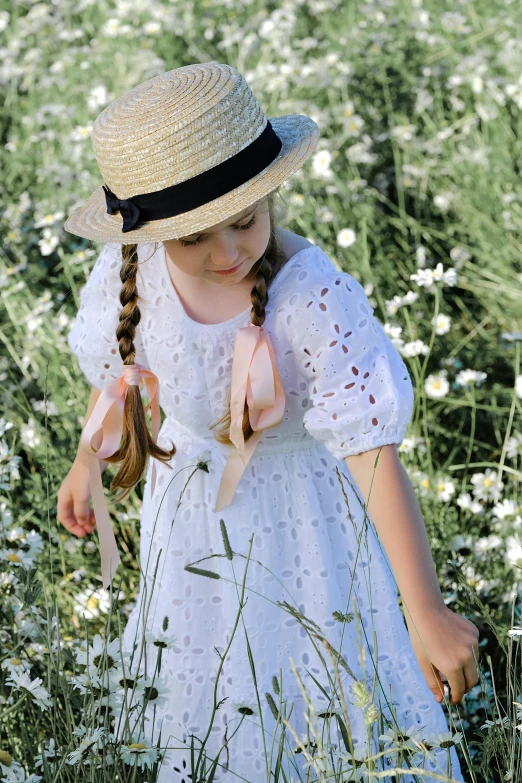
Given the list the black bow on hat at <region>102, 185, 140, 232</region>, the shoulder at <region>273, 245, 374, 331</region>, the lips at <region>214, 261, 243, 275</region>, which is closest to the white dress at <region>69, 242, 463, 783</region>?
the shoulder at <region>273, 245, 374, 331</region>

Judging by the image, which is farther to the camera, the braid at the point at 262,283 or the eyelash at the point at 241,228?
the braid at the point at 262,283

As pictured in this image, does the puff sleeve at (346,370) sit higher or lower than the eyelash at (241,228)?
lower

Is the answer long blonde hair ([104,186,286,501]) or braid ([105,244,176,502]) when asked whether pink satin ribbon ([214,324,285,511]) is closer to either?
long blonde hair ([104,186,286,501])

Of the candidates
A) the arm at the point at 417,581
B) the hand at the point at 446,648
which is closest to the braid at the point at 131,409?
the arm at the point at 417,581

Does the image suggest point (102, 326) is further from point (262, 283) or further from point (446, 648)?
point (446, 648)

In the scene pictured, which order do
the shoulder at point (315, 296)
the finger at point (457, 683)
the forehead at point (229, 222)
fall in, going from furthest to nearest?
the shoulder at point (315, 296), the forehead at point (229, 222), the finger at point (457, 683)

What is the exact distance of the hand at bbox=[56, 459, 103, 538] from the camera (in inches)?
79.6

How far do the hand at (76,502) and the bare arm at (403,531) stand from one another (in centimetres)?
71

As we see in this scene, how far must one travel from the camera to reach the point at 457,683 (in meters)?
1.38

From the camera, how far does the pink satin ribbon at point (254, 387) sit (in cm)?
159

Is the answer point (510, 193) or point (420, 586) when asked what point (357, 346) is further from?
point (510, 193)

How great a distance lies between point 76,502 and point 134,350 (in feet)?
1.44

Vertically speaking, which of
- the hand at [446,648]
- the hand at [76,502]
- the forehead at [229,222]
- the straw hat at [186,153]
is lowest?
the hand at [76,502]

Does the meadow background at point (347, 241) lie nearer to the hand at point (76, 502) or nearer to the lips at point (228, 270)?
the hand at point (76, 502)
